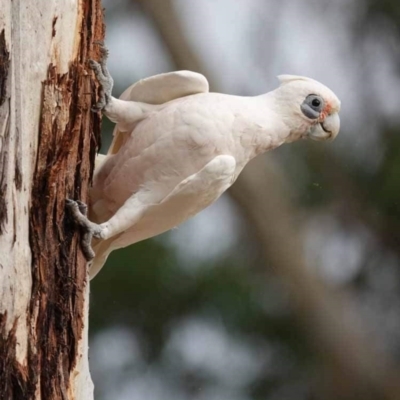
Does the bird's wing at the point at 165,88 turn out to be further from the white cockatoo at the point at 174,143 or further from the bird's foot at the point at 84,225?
the bird's foot at the point at 84,225

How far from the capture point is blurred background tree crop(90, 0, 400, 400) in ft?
8.02

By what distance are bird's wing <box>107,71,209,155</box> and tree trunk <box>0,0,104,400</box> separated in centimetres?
16

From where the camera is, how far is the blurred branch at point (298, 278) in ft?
8.05

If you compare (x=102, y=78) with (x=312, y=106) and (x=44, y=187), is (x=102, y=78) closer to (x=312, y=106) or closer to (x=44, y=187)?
(x=44, y=187)

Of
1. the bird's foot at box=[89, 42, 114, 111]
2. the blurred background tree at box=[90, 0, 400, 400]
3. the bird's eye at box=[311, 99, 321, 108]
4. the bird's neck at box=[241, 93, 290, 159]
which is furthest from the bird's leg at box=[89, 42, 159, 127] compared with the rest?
the blurred background tree at box=[90, 0, 400, 400]

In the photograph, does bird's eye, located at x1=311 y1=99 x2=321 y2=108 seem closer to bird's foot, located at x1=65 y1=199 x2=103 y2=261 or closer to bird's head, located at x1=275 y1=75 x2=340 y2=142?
bird's head, located at x1=275 y1=75 x2=340 y2=142

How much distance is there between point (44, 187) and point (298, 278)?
1.45 metres

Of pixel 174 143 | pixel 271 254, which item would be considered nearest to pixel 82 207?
pixel 174 143

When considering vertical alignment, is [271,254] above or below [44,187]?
above

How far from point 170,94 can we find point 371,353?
136 cm

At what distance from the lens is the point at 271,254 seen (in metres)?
2.48

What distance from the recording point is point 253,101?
146 cm

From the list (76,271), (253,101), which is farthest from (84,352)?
(253,101)

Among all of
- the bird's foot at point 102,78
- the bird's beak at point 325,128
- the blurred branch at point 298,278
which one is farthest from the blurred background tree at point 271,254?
the bird's foot at point 102,78
